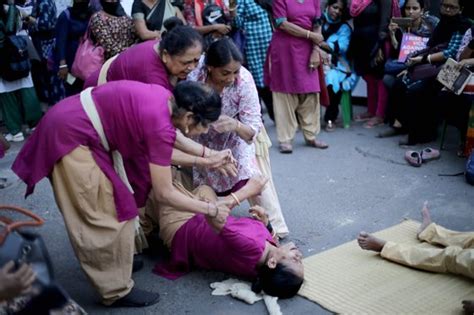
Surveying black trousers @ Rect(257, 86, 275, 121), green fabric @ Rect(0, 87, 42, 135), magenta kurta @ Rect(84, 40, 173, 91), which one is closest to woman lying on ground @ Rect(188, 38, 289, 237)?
magenta kurta @ Rect(84, 40, 173, 91)

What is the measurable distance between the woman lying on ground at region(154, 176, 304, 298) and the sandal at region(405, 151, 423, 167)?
204cm

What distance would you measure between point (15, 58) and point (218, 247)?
371 centimetres

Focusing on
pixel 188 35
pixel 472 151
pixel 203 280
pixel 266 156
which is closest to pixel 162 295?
A: pixel 203 280

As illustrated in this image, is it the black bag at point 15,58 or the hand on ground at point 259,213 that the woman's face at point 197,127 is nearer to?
the hand on ground at point 259,213

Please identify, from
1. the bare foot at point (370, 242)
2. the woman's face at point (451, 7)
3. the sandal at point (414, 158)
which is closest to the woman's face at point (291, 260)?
the bare foot at point (370, 242)

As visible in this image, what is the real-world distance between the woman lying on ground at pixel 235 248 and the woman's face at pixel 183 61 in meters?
0.71

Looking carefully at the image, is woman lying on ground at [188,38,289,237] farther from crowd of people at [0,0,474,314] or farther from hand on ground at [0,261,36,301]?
hand on ground at [0,261,36,301]

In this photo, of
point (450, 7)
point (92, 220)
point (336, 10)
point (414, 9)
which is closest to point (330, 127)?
point (336, 10)

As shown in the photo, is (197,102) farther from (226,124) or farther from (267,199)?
(267,199)

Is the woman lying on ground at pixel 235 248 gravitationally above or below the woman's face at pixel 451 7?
below

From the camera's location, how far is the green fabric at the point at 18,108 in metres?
5.94

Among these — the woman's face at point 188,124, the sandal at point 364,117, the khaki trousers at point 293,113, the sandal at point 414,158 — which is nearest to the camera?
the woman's face at point 188,124

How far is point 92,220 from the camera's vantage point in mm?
2668

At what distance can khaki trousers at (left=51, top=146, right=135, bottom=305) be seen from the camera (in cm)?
262
